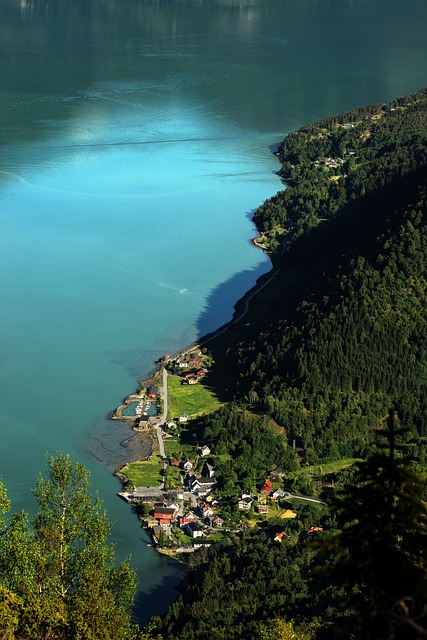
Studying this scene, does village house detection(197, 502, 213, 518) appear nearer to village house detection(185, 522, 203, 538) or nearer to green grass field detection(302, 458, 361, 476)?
village house detection(185, 522, 203, 538)

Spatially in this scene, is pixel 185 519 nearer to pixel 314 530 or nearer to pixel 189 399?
pixel 314 530

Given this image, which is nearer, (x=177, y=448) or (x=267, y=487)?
(x=267, y=487)

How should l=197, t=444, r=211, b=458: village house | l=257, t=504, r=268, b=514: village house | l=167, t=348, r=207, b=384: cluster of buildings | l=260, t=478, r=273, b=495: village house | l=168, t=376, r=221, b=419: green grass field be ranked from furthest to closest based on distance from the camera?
l=167, t=348, r=207, b=384: cluster of buildings, l=168, t=376, r=221, b=419: green grass field, l=197, t=444, r=211, b=458: village house, l=260, t=478, r=273, b=495: village house, l=257, t=504, r=268, b=514: village house

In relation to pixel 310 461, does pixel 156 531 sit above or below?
below

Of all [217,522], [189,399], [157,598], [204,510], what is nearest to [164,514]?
[204,510]

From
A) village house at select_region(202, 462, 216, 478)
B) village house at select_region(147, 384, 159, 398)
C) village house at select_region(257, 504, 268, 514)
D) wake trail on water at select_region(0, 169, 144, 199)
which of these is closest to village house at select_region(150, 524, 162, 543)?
village house at select_region(257, 504, 268, 514)

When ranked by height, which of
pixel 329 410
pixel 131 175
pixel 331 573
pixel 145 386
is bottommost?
pixel 331 573

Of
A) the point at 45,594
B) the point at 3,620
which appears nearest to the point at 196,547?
the point at 45,594

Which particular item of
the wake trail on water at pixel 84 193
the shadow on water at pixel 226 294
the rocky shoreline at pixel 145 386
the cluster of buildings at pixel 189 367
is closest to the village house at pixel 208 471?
the rocky shoreline at pixel 145 386
